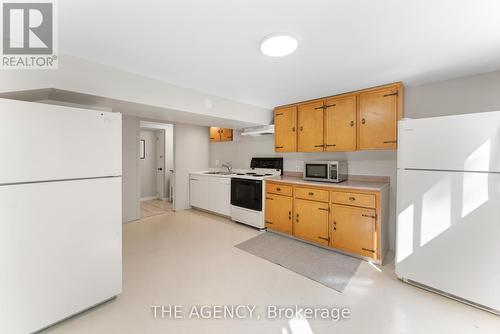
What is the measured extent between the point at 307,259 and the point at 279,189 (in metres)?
1.21

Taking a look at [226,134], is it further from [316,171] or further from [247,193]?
[316,171]

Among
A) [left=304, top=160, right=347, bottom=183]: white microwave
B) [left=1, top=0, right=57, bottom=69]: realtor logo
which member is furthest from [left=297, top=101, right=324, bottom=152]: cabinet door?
[left=1, top=0, right=57, bottom=69]: realtor logo

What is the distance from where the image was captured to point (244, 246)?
3131 millimetres

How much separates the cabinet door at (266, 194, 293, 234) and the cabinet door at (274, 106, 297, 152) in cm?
92

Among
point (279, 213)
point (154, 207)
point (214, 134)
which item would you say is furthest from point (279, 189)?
point (154, 207)

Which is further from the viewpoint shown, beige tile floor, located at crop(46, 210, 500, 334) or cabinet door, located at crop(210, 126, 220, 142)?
cabinet door, located at crop(210, 126, 220, 142)

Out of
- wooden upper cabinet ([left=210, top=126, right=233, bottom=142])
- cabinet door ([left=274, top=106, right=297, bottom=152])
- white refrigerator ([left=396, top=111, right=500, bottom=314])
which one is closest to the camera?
white refrigerator ([left=396, top=111, right=500, bottom=314])

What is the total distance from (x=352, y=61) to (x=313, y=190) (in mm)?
1766

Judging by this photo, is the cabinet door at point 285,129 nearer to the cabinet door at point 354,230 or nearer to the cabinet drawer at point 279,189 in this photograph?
the cabinet drawer at point 279,189

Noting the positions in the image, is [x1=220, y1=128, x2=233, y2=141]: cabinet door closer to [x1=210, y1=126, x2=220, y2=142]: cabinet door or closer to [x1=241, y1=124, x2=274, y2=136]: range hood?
[x1=210, y1=126, x2=220, y2=142]: cabinet door

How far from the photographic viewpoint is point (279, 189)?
359 cm

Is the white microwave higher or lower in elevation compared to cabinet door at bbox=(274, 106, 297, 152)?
lower

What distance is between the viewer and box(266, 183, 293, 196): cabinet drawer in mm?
3455

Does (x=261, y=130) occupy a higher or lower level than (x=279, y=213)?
higher
